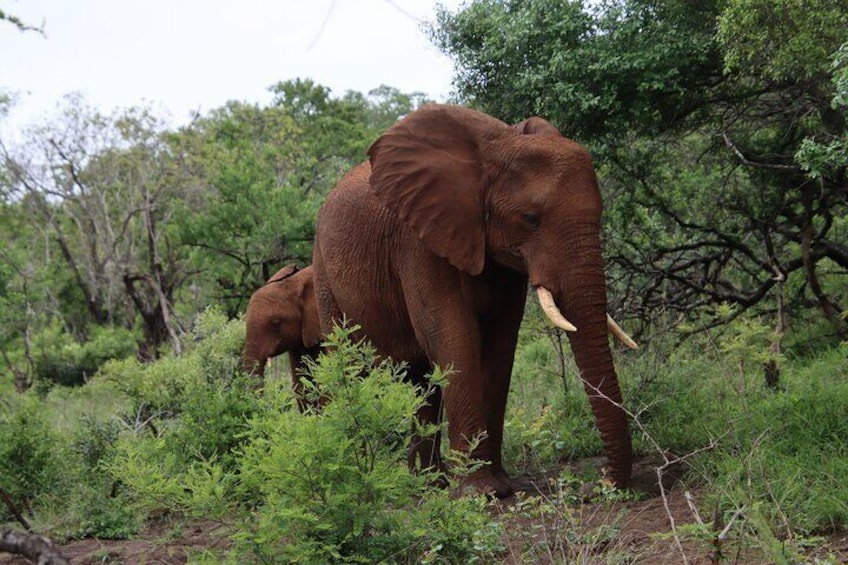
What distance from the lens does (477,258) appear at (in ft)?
21.9

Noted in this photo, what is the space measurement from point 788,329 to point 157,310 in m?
15.7

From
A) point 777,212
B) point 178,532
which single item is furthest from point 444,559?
point 777,212

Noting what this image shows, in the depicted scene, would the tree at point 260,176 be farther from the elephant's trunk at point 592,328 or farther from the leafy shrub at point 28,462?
the elephant's trunk at point 592,328

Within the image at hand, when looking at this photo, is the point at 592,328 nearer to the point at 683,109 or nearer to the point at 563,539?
the point at 563,539

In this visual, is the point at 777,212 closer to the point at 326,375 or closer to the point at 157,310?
the point at 326,375

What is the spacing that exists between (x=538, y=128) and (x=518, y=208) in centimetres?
59

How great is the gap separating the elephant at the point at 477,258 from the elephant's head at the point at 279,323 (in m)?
3.22

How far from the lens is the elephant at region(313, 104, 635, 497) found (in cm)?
623

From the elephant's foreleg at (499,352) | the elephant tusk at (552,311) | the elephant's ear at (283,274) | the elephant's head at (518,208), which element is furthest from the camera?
the elephant's ear at (283,274)

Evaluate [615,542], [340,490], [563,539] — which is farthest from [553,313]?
[340,490]

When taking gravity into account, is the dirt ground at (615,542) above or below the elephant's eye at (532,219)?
below

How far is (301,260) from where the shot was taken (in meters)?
17.5

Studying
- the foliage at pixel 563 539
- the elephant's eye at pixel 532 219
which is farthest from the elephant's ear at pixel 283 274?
the foliage at pixel 563 539

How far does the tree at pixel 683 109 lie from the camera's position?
6617 mm
